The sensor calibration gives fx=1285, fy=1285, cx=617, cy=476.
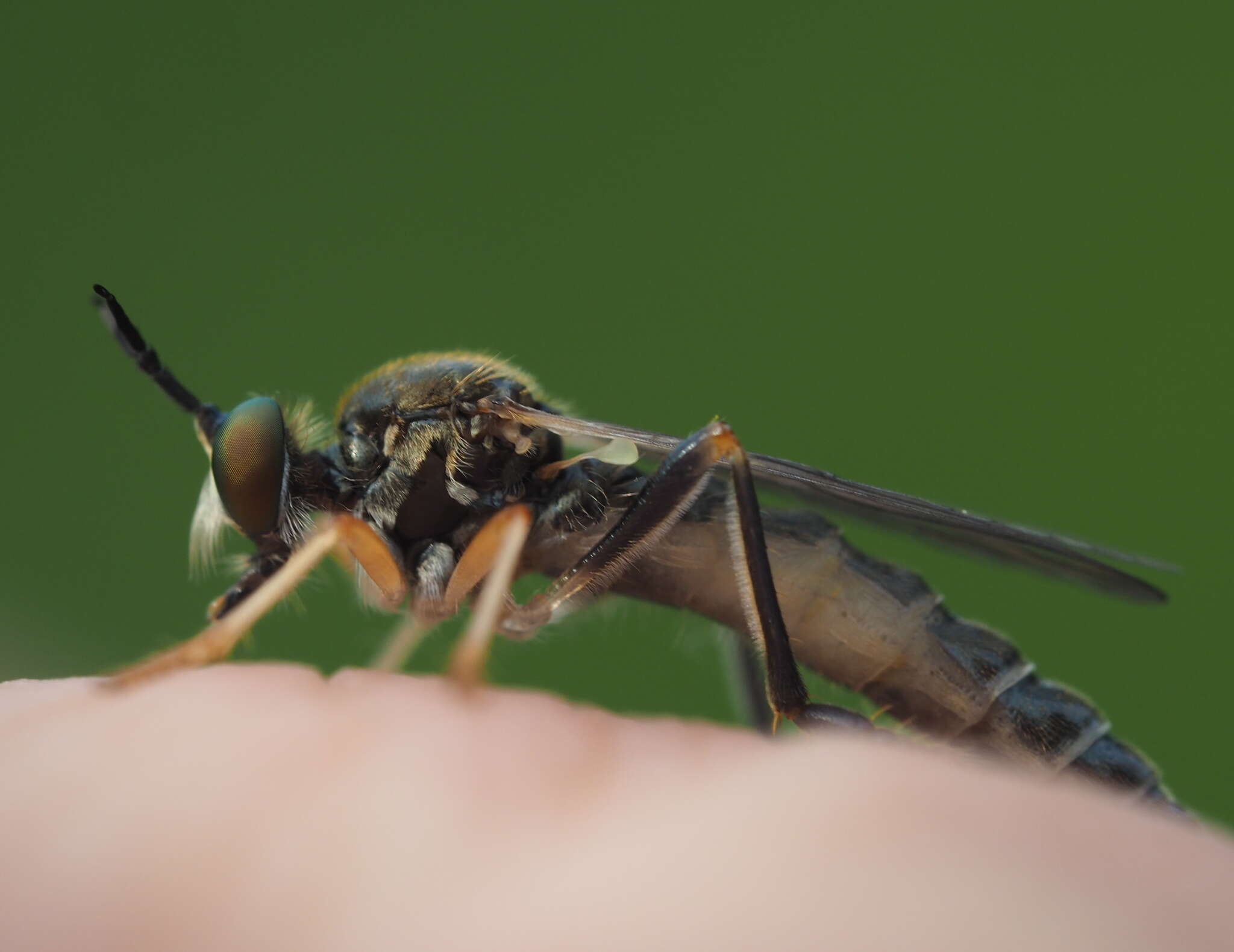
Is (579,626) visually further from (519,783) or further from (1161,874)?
(1161,874)

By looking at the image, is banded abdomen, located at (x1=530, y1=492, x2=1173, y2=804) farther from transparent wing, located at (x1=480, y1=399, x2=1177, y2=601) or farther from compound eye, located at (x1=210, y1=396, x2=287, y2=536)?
compound eye, located at (x1=210, y1=396, x2=287, y2=536)

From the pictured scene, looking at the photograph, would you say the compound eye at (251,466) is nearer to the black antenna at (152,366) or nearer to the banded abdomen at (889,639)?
the black antenna at (152,366)

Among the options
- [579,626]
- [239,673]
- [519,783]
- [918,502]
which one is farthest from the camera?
[579,626]

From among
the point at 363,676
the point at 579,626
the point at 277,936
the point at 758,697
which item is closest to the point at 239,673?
the point at 363,676

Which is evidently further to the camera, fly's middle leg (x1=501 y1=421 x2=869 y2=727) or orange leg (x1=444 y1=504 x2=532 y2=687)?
fly's middle leg (x1=501 y1=421 x2=869 y2=727)

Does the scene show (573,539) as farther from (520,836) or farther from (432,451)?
(520,836)

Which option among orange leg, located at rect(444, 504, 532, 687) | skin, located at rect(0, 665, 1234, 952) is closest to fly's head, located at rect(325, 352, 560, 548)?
orange leg, located at rect(444, 504, 532, 687)
